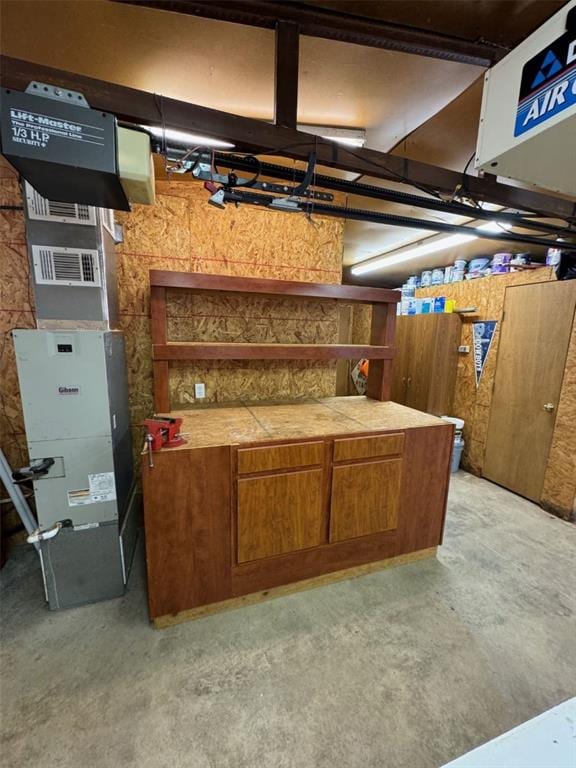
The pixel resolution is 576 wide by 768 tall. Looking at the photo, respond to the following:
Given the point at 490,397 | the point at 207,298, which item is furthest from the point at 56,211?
the point at 490,397

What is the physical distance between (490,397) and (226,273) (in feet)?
10.8

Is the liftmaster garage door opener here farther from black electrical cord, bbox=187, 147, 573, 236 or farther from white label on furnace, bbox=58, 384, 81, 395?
white label on furnace, bbox=58, 384, 81, 395

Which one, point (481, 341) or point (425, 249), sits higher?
point (425, 249)

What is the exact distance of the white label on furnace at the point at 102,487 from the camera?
1.87 metres

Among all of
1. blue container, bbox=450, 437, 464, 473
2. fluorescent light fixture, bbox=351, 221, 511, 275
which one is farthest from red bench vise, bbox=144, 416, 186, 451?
blue container, bbox=450, 437, 464, 473

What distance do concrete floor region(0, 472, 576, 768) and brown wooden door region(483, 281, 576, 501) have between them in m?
1.32

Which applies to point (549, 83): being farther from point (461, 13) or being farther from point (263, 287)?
point (263, 287)

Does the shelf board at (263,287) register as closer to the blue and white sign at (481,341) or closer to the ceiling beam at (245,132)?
the ceiling beam at (245,132)

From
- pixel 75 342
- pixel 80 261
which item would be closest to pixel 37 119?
pixel 80 261

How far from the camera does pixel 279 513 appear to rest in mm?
1923

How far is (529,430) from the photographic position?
10.9ft

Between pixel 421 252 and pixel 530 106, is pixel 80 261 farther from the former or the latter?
pixel 421 252

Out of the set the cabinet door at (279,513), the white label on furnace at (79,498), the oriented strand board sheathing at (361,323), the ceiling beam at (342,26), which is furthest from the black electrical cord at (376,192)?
the oriented strand board sheathing at (361,323)

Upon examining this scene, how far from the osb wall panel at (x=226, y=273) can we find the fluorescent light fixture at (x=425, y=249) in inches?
56.8
